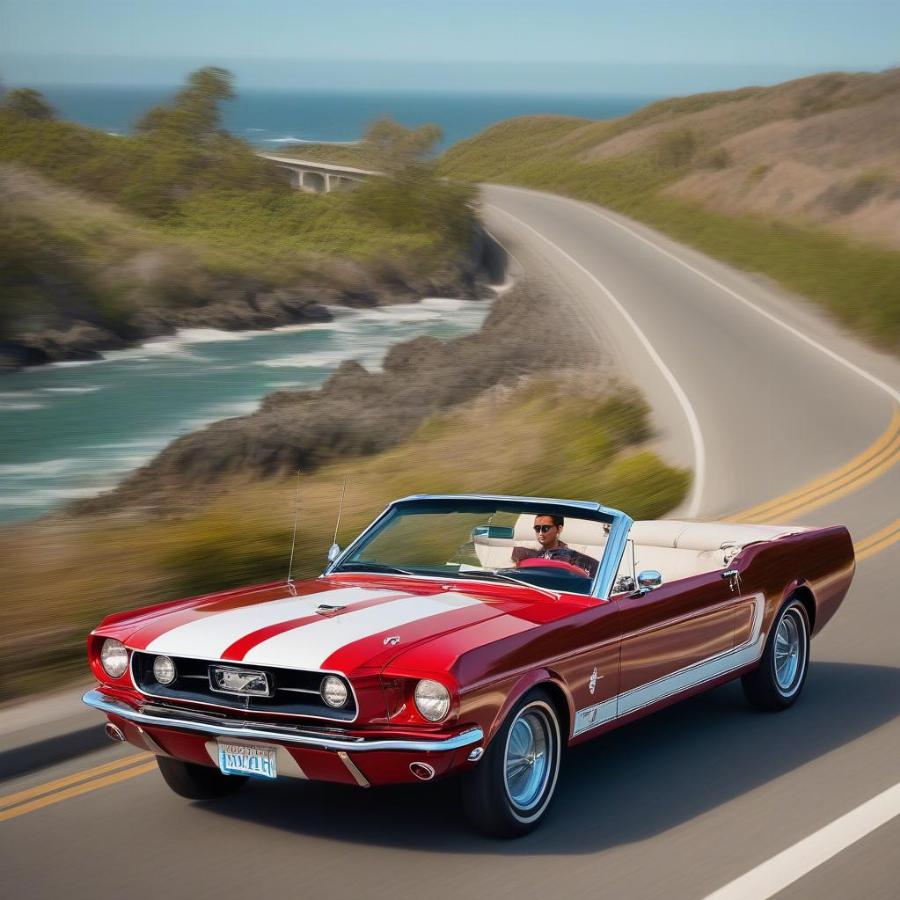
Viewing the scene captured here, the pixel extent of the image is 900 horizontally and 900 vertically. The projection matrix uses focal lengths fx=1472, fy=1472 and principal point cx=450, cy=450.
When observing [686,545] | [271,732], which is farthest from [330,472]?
[271,732]

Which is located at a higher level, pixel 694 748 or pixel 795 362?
pixel 694 748

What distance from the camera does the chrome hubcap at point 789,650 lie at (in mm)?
8562

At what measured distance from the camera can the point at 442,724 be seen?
5648mm

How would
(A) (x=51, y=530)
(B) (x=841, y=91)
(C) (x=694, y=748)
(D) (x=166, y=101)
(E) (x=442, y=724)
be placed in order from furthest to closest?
(B) (x=841, y=91)
(D) (x=166, y=101)
(A) (x=51, y=530)
(C) (x=694, y=748)
(E) (x=442, y=724)

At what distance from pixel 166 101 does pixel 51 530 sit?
56.1m

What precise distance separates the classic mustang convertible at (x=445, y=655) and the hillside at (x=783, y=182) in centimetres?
2890

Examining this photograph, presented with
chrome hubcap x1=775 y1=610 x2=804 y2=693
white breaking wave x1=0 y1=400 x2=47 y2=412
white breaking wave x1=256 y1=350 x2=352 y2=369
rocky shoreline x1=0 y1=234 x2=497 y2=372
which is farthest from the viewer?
rocky shoreline x1=0 y1=234 x2=497 y2=372

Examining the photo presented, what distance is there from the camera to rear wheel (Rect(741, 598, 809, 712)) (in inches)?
326

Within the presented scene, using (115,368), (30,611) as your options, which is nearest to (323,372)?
(115,368)

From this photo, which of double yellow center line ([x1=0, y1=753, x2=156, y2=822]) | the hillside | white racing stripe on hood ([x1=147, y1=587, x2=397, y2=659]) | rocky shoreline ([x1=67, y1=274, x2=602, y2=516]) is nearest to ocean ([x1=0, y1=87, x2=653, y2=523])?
rocky shoreline ([x1=67, y1=274, x2=602, y2=516])

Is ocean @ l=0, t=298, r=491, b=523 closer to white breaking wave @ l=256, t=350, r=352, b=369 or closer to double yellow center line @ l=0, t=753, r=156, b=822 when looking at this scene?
white breaking wave @ l=256, t=350, r=352, b=369

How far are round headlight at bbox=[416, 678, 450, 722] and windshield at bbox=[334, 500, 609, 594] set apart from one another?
141 cm

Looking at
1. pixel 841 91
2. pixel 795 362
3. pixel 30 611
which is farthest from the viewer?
pixel 841 91

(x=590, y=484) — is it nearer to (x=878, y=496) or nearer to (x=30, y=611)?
(x=878, y=496)
